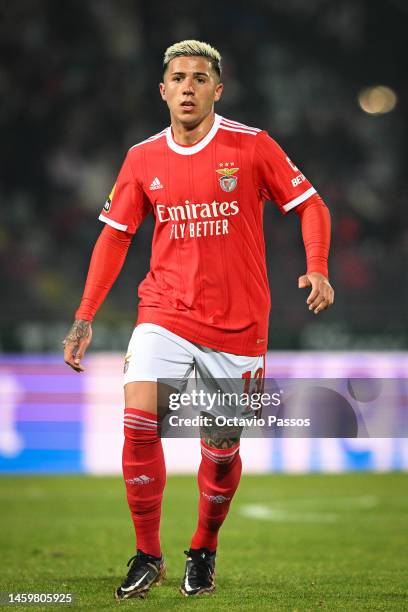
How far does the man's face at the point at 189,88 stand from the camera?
14.1 ft

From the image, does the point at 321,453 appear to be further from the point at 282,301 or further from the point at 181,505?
the point at 181,505

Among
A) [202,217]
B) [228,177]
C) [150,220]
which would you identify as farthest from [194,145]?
[150,220]

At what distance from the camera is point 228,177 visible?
431 centimetres

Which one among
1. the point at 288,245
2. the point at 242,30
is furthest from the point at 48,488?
the point at 242,30

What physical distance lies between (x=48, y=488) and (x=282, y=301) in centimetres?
396

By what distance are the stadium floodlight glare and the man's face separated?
10.8 meters

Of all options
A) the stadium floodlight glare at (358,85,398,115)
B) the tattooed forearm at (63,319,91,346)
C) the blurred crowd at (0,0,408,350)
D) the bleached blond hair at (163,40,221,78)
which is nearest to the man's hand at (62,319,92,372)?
the tattooed forearm at (63,319,91,346)

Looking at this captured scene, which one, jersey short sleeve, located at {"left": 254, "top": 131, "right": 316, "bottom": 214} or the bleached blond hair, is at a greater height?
the bleached blond hair

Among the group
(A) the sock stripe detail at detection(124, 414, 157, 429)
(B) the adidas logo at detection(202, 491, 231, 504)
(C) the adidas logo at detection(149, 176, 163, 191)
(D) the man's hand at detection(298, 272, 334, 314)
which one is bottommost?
(B) the adidas logo at detection(202, 491, 231, 504)

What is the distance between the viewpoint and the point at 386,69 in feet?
49.9

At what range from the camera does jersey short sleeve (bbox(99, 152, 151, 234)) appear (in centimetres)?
447

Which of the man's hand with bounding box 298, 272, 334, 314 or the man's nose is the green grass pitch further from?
the man's nose

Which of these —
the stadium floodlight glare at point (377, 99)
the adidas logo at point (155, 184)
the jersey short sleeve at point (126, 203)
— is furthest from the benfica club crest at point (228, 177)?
the stadium floodlight glare at point (377, 99)

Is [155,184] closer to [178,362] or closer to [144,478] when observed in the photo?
[178,362]
